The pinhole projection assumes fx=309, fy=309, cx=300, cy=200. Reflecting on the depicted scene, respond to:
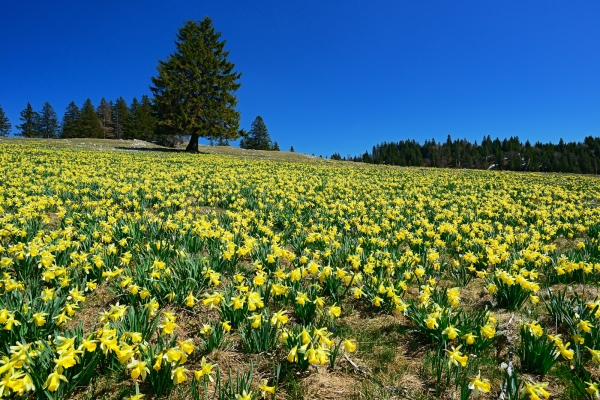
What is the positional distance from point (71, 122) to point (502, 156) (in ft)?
417

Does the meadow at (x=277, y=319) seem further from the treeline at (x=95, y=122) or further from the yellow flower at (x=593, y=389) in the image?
the treeline at (x=95, y=122)

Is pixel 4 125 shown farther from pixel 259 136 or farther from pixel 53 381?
pixel 53 381

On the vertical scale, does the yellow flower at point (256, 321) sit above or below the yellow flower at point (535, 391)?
above

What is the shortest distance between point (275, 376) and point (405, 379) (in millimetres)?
1060

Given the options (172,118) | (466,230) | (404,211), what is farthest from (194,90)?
(466,230)

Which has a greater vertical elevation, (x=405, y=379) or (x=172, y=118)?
(x=172, y=118)

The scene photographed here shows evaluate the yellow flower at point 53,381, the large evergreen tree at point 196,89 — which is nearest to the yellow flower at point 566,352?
the yellow flower at point 53,381

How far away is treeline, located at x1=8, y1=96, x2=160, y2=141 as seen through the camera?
64.8 m

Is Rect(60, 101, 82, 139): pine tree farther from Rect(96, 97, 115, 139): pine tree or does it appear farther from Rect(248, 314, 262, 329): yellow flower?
Rect(248, 314, 262, 329): yellow flower

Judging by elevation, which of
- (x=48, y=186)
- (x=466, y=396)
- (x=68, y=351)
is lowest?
(x=466, y=396)

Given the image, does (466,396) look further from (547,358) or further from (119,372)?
(119,372)

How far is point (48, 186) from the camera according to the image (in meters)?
8.16

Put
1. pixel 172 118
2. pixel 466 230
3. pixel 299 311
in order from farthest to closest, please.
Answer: pixel 172 118 < pixel 466 230 < pixel 299 311

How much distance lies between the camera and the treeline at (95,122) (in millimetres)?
64750
